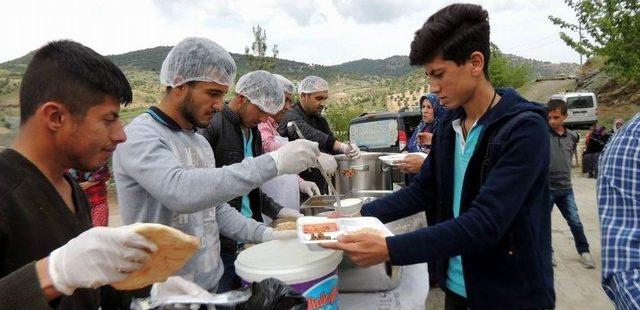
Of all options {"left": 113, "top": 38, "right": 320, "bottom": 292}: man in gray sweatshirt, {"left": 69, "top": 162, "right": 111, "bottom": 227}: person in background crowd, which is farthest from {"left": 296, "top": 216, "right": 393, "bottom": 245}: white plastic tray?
{"left": 69, "top": 162, "right": 111, "bottom": 227}: person in background crowd

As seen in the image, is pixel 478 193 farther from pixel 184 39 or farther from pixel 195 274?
pixel 184 39

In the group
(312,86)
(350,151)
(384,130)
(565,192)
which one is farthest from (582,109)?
(350,151)

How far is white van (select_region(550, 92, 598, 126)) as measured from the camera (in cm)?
2088

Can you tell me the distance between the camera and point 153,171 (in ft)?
4.81

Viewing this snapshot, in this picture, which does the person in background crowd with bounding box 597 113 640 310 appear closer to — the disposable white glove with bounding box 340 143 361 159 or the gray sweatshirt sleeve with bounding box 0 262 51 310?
the gray sweatshirt sleeve with bounding box 0 262 51 310

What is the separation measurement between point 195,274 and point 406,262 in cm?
81

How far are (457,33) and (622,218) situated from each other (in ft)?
2.99

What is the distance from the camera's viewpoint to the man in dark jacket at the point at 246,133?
2531 millimetres

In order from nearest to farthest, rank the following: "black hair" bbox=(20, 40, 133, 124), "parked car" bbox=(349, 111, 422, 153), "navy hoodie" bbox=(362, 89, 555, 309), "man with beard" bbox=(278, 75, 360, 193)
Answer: "black hair" bbox=(20, 40, 133, 124) → "navy hoodie" bbox=(362, 89, 555, 309) → "man with beard" bbox=(278, 75, 360, 193) → "parked car" bbox=(349, 111, 422, 153)

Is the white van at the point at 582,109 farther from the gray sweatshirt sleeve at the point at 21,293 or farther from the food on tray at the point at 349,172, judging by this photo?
the gray sweatshirt sleeve at the point at 21,293

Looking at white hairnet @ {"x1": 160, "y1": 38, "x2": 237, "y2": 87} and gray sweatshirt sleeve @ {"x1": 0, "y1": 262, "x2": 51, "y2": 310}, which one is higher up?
white hairnet @ {"x1": 160, "y1": 38, "x2": 237, "y2": 87}

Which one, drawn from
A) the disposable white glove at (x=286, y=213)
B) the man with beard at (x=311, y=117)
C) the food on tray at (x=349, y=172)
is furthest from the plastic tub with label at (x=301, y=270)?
the man with beard at (x=311, y=117)

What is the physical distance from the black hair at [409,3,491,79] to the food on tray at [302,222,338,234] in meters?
0.80

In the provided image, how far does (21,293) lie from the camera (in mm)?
810
